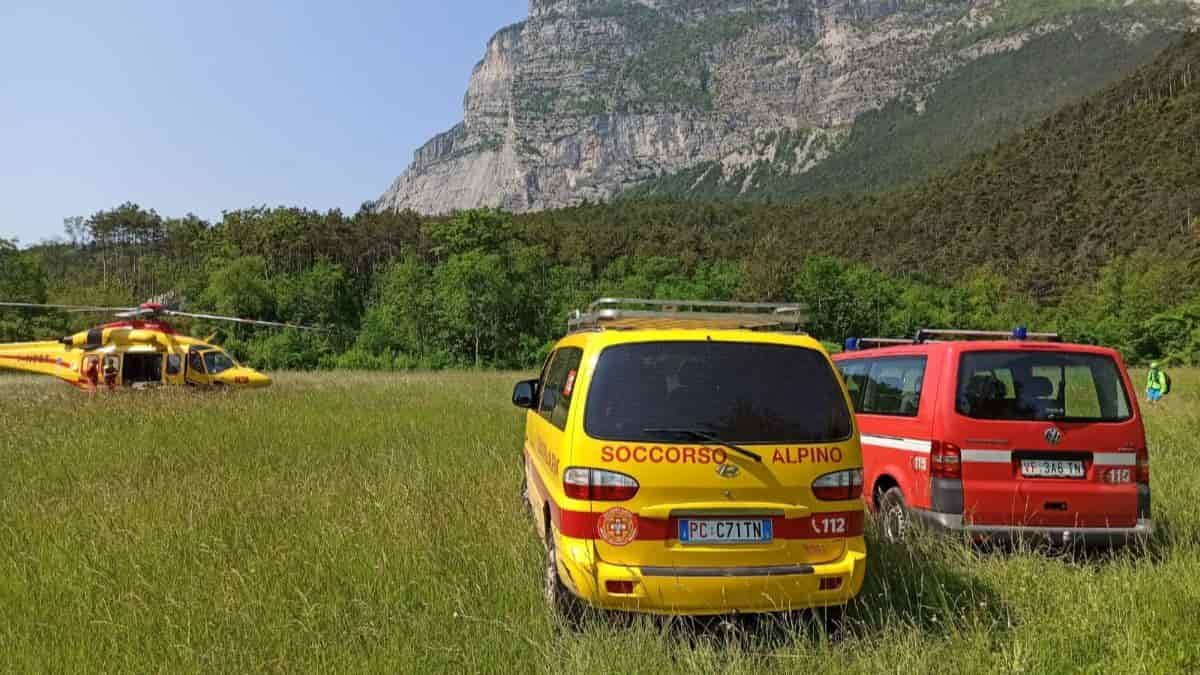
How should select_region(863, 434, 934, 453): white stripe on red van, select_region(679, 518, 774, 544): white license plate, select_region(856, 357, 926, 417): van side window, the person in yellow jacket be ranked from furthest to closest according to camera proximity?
the person in yellow jacket < select_region(856, 357, 926, 417): van side window < select_region(863, 434, 934, 453): white stripe on red van < select_region(679, 518, 774, 544): white license plate

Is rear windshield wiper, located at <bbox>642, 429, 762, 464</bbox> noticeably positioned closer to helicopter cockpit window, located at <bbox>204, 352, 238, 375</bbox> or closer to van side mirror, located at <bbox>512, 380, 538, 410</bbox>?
van side mirror, located at <bbox>512, 380, 538, 410</bbox>

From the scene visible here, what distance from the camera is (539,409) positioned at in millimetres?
6188

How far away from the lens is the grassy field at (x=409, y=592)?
407 centimetres

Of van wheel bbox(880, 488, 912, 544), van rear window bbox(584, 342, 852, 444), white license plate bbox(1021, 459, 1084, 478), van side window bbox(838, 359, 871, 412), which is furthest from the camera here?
van side window bbox(838, 359, 871, 412)

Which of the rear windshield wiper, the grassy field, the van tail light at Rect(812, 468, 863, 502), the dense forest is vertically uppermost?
the dense forest

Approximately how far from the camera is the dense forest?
66.7 meters

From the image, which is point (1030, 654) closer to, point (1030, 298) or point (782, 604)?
point (782, 604)

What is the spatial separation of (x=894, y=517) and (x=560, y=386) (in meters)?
3.11

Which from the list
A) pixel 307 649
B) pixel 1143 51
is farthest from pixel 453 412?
pixel 1143 51

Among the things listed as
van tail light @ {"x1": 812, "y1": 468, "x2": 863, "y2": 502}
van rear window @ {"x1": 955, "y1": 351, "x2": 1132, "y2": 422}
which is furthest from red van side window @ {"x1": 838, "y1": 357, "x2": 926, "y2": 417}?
van tail light @ {"x1": 812, "y1": 468, "x2": 863, "y2": 502}

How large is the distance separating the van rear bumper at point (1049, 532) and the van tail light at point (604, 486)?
9.61ft

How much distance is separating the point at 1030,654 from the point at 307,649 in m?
3.78

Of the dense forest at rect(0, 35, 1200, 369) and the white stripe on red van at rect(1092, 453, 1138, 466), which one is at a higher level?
the dense forest at rect(0, 35, 1200, 369)

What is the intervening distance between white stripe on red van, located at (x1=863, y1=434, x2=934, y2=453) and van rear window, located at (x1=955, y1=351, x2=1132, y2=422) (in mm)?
385
